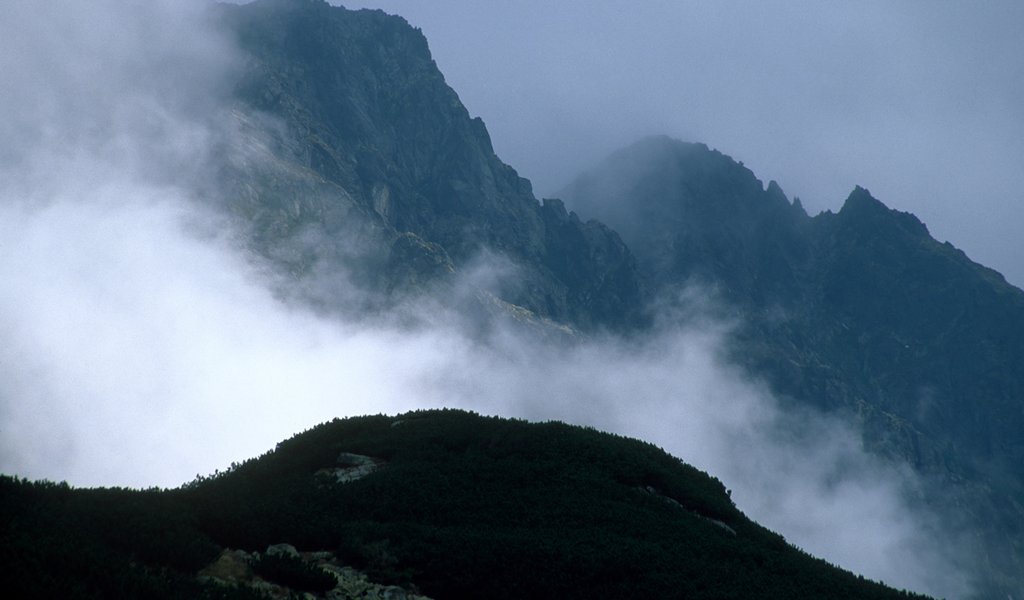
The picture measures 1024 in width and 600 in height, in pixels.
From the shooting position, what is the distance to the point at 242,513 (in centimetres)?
1972

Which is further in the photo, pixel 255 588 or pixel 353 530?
pixel 353 530

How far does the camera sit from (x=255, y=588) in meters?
15.1

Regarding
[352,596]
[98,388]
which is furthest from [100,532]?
[98,388]

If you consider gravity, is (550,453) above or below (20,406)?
below

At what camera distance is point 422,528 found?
21.5m

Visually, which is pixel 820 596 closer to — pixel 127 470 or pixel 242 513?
pixel 242 513

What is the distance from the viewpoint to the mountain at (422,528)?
616 inches

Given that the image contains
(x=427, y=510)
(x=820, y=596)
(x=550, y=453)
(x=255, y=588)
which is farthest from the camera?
(x=550, y=453)

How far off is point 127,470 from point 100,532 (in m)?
157

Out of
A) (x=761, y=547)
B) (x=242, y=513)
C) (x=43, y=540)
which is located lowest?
(x=43, y=540)

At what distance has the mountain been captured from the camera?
15.6m

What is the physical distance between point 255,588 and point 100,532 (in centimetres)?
388

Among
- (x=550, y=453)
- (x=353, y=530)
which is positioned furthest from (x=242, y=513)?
(x=550, y=453)

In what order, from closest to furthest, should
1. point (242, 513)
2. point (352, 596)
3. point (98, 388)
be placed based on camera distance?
point (352, 596)
point (242, 513)
point (98, 388)
